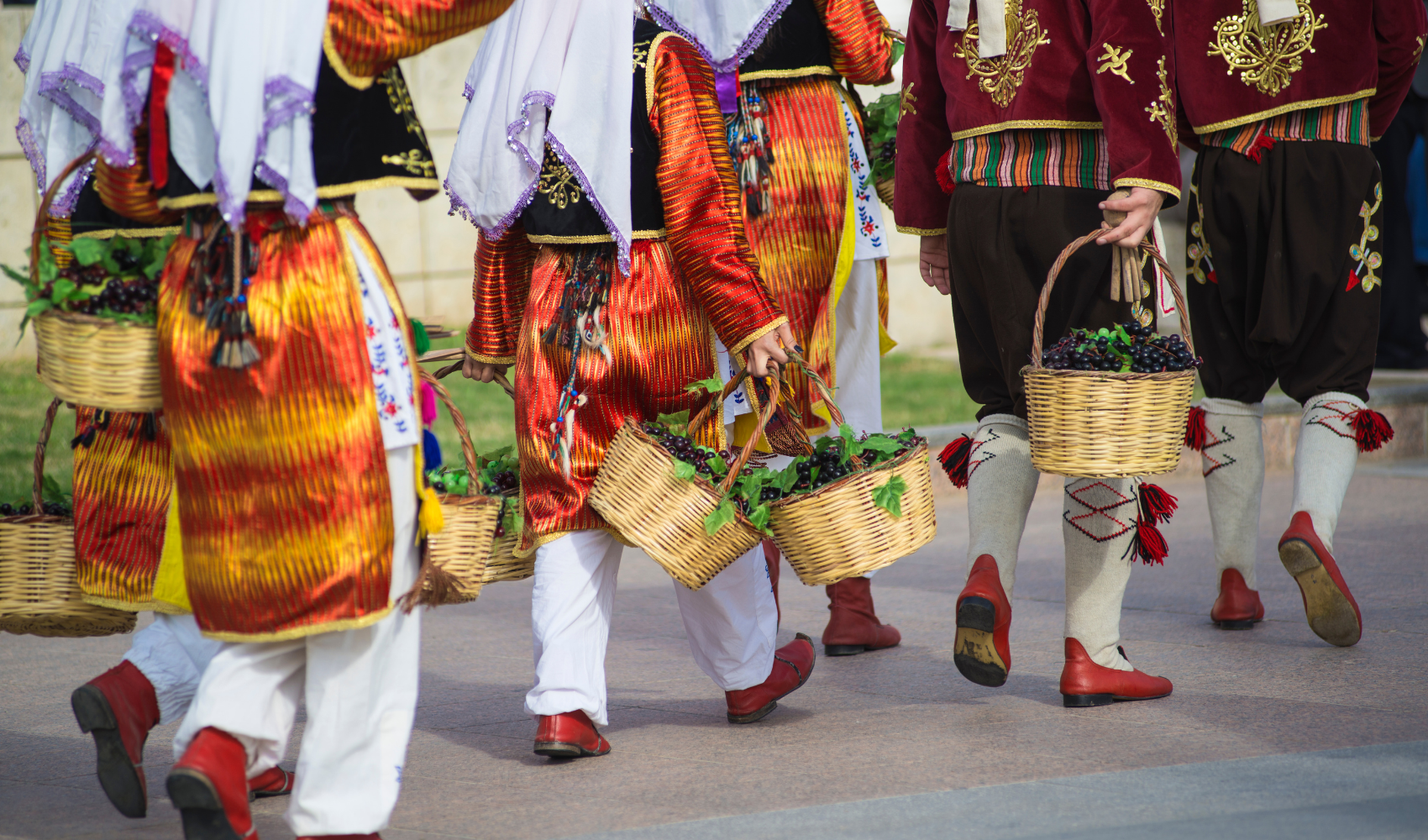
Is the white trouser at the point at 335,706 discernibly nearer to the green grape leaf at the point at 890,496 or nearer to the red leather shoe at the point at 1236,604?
the green grape leaf at the point at 890,496

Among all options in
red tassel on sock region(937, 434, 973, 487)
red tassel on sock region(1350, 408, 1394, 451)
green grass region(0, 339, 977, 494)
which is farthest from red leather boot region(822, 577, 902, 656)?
green grass region(0, 339, 977, 494)

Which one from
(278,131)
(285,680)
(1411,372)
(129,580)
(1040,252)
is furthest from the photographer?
(1411,372)

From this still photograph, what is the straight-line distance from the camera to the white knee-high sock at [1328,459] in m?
4.55

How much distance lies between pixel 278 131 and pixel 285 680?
0.99 meters

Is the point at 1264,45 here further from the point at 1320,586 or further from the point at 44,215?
the point at 44,215

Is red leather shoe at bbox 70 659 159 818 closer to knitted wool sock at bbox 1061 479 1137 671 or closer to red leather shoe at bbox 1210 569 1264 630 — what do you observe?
knitted wool sock at bbox 1061 479 1137 671

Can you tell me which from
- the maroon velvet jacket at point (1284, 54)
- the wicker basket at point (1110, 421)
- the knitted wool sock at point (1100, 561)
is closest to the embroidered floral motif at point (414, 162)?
the wicker basket at point (1110, 421)

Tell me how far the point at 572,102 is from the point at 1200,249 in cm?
217

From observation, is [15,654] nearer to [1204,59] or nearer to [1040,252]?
[1040,252]

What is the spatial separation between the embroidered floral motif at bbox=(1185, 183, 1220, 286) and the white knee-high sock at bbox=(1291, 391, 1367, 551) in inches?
19.6

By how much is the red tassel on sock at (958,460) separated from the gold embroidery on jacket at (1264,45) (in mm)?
1355

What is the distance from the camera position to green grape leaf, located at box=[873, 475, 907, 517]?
3541mm

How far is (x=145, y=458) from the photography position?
10.6 feet

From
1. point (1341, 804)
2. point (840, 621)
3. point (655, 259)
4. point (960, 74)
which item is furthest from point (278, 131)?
point (840, 621)
